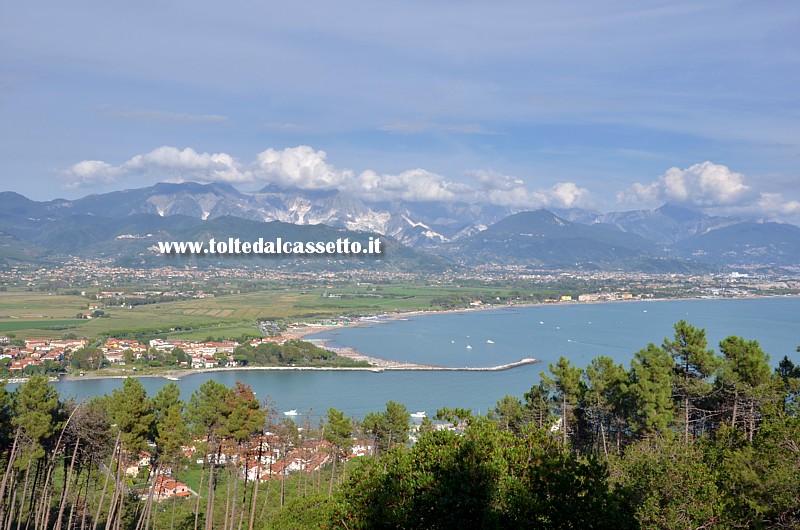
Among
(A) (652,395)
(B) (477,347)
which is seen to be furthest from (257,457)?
(B) (477,347)

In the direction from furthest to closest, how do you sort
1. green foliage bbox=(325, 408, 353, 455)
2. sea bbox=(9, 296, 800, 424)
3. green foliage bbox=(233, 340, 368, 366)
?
green foliage bbox=(233, 340, 368, 366) → sea bbox=(9, 296, 800, 424) → green foliage bbox=(325, 408, 353, 455)

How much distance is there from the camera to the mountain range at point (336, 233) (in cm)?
9475

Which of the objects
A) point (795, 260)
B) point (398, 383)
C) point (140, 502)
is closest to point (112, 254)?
point (398, 383)

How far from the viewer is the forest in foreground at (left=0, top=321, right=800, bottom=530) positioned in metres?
3.14

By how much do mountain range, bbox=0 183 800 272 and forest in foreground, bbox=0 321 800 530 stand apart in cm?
7520

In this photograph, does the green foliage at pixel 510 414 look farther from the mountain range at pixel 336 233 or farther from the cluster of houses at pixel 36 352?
the mountain range at pixel 336 233

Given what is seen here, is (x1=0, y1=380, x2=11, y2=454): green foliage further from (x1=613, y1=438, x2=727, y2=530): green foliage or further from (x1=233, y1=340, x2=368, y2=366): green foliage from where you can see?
(x1=233, y1=340, x2=368, y2=366): green foliage

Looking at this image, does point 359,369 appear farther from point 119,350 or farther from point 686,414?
point 686,414

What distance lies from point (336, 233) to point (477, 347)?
240ft

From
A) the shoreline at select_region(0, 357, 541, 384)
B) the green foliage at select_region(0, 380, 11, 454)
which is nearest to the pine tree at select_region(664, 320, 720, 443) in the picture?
the green foliage at select_region(0, 380, 11, 454)

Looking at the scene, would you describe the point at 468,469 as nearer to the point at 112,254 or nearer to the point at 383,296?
the point at 383,296

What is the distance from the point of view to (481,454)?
3279mm

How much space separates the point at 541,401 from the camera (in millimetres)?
9008

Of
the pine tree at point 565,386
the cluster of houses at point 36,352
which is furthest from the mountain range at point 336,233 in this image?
the pine tree at point 565,386
